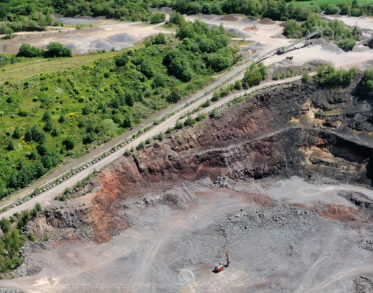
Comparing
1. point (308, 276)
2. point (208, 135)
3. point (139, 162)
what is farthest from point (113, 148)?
point (308, 276)

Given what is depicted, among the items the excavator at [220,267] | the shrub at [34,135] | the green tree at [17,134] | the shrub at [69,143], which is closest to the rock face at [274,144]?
the shrub at [69,143]

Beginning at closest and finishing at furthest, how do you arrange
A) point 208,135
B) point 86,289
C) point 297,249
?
point 86,289 → point 297,249 → point 208,135

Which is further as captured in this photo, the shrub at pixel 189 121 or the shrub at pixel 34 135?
the shrub at pixel 189 121

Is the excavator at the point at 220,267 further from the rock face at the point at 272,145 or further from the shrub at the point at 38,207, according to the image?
the shrub at the point at 38,207

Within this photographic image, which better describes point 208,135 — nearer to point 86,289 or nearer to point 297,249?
point 297,249

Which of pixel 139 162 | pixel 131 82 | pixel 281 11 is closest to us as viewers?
pixel 139 162

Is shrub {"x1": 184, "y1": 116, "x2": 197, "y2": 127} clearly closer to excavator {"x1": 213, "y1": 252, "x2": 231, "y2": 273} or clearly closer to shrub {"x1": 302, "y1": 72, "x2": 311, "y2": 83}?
shrub {"x1": 302, "y1": 72, "x2": 311, "y2": 83}

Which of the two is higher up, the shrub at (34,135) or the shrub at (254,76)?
the shrub at (254,76)
